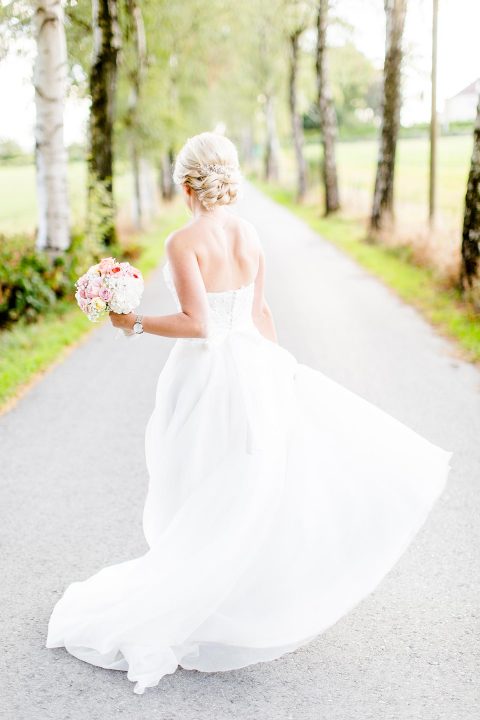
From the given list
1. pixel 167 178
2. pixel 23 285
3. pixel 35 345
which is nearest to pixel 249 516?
pixel 35 345

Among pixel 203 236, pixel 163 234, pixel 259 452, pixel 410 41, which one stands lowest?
pixel 163 234

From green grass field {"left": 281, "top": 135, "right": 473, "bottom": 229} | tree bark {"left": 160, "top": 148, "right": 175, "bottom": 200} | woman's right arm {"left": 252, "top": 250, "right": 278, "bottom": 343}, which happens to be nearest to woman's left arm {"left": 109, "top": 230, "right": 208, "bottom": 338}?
woman's right arm {"left": 252, "top": 250, "right": 278, "bottom": 343}

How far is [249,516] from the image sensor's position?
3.46 m

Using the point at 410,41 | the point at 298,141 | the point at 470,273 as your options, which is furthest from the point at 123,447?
the point at 298,141

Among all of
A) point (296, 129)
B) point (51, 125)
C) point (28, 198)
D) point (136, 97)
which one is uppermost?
point (136, 97)

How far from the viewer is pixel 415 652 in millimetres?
3629

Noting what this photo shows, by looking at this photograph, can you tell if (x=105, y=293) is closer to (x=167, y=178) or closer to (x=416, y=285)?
(x=416, y=285)

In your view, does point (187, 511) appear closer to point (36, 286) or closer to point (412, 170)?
point (36, 286)

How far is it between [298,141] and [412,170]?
55.5 ft

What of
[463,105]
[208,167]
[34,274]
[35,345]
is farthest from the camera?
[463,105]

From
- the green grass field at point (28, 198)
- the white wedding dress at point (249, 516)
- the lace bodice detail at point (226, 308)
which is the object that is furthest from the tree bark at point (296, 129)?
the white wedding dress at point (249, 516)

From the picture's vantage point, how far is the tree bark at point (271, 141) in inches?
1871

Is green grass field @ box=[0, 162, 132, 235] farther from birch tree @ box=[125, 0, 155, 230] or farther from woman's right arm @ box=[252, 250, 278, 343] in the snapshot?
woman's right arm @ box=[252, 250, 278, 343]

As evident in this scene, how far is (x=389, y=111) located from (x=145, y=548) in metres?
16.3
